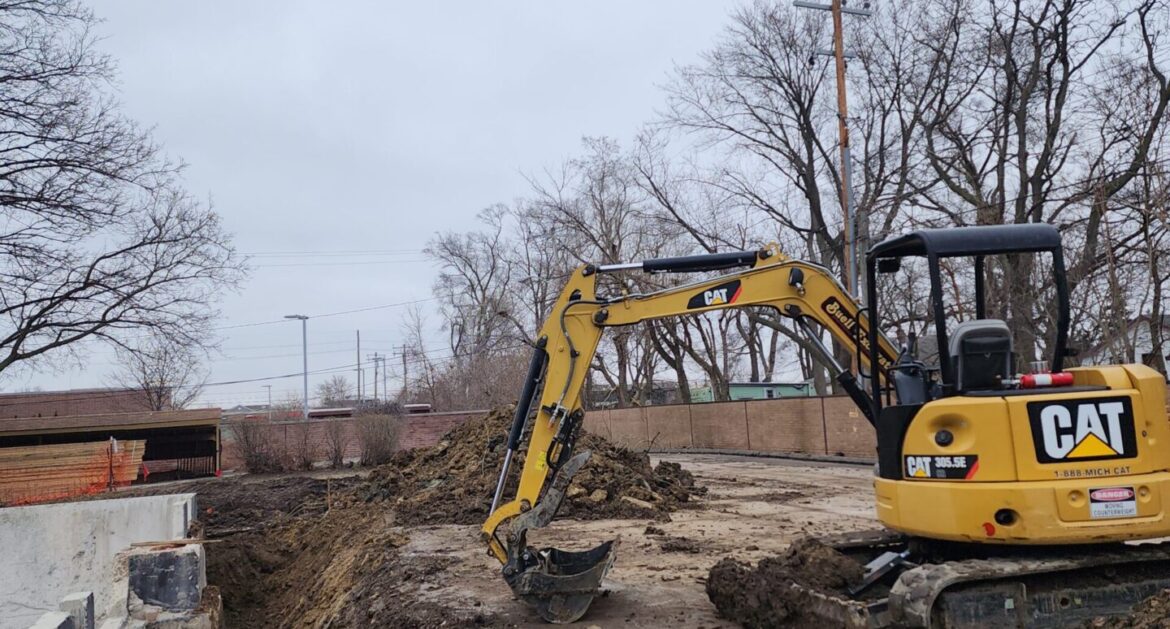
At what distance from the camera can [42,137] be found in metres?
21.3

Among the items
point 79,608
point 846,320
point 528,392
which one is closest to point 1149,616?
point 846,320

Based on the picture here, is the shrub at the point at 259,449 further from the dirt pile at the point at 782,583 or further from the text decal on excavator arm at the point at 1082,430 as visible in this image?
the text decal on excavator arm at the point at 1082,430

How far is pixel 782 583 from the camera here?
6.64 metres

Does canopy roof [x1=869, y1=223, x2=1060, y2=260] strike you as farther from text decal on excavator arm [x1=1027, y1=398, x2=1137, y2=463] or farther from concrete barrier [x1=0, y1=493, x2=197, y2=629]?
concrete barrier [x1=0, y1=493, x2=197, y2=629]

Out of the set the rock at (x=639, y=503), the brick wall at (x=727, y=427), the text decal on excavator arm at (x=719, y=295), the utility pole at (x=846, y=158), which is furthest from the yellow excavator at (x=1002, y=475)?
the brick wall at (x=727, y=427)

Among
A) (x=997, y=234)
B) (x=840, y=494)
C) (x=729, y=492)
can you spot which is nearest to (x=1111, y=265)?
(x=840, y=494)

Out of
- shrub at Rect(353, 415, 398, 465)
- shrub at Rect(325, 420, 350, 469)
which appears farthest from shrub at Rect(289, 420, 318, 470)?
shrub at Rect(353, 415, 398, 465)

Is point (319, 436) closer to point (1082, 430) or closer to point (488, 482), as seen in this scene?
point (488, 482)

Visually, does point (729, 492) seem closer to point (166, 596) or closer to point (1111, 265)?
point (1111, 265)

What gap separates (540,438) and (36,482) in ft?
75.8

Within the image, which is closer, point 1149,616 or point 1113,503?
point 1149,616

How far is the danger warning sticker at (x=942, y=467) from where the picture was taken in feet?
18.9

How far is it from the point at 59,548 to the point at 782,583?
10.5 m

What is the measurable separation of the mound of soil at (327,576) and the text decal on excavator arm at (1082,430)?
448cm
